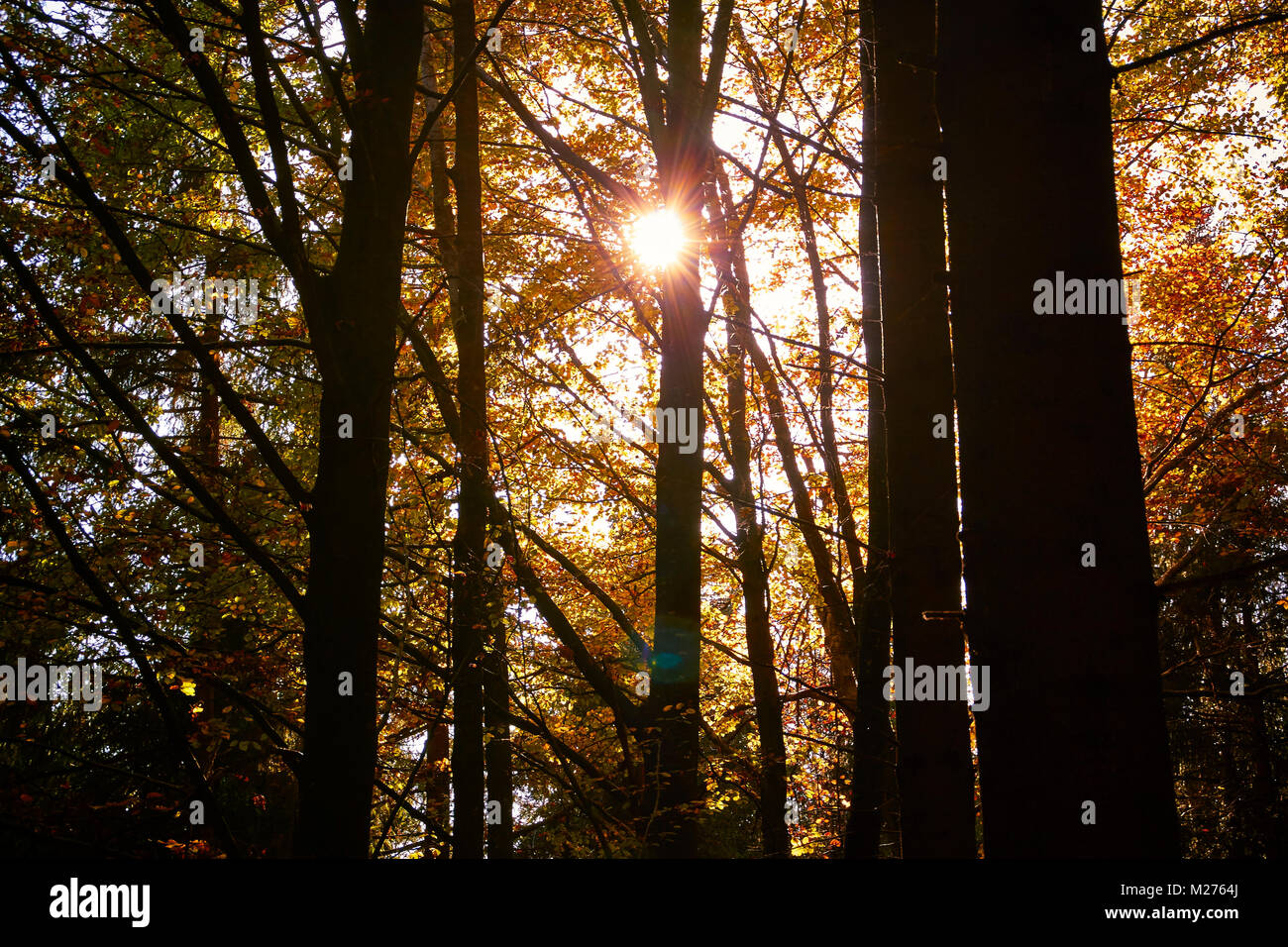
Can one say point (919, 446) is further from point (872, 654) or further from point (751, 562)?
point (751, 562)

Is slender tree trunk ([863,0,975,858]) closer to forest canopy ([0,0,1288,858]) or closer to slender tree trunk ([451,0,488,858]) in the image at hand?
forest canopy ([0,0,1288,858])

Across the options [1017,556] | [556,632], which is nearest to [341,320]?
[1017,556]

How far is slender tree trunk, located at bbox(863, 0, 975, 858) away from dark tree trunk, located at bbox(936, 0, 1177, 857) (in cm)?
219

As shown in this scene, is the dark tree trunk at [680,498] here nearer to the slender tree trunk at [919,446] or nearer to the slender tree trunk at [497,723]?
the slender tree trunk at [497,723]

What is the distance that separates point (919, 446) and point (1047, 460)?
267cm

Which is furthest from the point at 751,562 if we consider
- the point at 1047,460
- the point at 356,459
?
the point at 1047,460

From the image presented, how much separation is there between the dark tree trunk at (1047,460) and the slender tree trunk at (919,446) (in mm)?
2187

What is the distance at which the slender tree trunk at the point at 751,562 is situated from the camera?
9844mm

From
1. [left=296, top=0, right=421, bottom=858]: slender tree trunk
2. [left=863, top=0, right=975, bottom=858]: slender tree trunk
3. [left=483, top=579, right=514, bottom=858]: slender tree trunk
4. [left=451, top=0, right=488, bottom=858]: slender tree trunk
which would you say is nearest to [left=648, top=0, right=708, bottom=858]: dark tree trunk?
[left=483, top=579, right=514, bottom=858]: slender tree trunk

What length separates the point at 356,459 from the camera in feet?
11.4

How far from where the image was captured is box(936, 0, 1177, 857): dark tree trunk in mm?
2039

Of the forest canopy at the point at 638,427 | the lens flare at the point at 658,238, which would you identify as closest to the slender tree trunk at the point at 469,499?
the forest canopy at the point at 638,427
